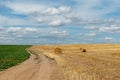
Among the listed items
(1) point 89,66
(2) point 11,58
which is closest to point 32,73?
(1) point 89,66

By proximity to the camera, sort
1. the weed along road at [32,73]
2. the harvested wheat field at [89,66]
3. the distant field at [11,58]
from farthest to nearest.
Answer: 1. the distant field at [11,58]
2. the weed along road at [32,73]
3. the harvested wheat field at [89,66]

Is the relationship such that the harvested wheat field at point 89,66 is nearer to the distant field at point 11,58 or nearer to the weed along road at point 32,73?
the weed along road at point 32,73

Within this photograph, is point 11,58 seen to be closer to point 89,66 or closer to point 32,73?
point 32,73

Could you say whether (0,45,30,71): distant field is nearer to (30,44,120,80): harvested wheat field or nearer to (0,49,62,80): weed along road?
(0,49,62,80): weed along road

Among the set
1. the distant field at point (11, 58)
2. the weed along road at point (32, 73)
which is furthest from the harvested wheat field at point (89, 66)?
the distant field at point (11, 58)

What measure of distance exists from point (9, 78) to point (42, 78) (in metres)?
2.38

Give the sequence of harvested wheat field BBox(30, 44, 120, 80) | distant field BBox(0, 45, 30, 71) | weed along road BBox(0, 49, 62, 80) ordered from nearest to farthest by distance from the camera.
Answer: harvested wheat field BBox(30, 44, 120, 80) → weed along road BBox(0, 49, 62, 80) → distant field BBox(0, 45, 30, 71)

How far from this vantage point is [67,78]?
66.5ft

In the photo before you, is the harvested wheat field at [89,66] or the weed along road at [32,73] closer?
the harvested wheat field at [89,66]

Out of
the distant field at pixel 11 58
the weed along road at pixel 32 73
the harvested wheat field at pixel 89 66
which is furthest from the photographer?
the distant field at pixel 11 58

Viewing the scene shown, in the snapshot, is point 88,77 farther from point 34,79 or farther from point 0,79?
point 0,79

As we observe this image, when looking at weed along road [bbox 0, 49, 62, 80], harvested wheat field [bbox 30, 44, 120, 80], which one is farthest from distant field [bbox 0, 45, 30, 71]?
harvested wheat field [bbox 30, 44, 120, 80]

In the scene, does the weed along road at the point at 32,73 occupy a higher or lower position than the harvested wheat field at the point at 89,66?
lower

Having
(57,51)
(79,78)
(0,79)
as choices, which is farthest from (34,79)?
(57,51)
